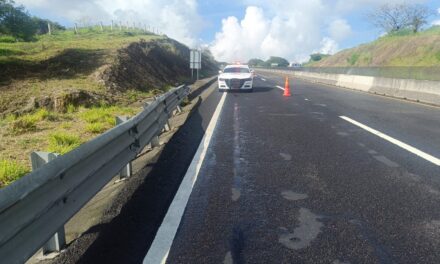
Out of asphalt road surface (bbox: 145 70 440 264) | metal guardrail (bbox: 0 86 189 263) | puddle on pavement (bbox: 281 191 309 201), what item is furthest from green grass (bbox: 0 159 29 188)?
puddle on pavement (bbox: 281 191 309 201)

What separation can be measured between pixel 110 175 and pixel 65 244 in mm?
1048

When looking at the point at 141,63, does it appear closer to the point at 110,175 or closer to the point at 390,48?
the point at 110,175

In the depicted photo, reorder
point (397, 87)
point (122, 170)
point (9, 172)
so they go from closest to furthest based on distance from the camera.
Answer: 1. point (122, 170)
2. point (9, 172)
3. point (397, 87)

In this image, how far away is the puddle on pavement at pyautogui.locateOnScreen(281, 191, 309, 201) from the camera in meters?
4.97

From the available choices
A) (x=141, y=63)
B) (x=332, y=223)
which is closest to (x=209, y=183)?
(x=332, y=223)

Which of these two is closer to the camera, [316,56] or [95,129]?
[95,129]

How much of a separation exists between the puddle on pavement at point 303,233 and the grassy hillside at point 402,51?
5245 centimetres

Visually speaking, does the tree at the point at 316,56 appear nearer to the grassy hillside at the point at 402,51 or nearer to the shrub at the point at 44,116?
the grassy hillside at the point at 402,51

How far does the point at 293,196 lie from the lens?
505cm

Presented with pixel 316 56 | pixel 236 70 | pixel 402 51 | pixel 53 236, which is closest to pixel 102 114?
pixel 53 236

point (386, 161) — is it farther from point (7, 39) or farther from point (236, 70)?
point (7, 39)

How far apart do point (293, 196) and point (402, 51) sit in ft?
210

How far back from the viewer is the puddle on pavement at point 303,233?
12.3ft

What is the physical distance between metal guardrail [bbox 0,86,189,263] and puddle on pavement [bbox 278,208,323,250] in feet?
5.99
